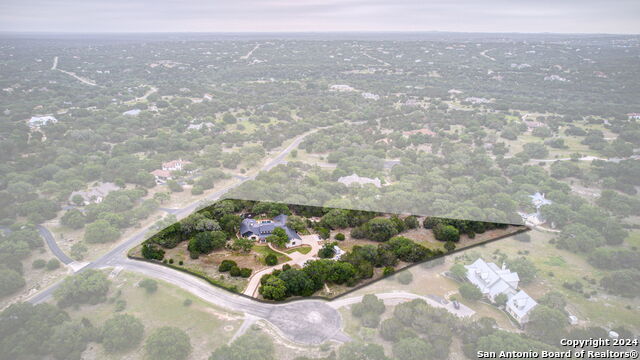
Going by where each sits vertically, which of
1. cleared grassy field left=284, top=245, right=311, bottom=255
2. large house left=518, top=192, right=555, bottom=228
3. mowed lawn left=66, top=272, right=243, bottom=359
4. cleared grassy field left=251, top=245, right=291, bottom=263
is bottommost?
mowed lawn left=66, top=272, right=243, bottom=359

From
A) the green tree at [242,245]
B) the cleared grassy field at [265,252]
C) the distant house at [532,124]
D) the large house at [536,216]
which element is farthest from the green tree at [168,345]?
the distant house at [532,124]

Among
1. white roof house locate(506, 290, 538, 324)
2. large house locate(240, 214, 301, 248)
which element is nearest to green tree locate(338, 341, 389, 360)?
white roof house locate(506, 290, 538, 324)

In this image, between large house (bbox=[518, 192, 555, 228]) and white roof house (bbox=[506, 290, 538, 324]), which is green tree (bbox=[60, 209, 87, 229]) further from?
large house (bbox=[518, 192, 555, 228])

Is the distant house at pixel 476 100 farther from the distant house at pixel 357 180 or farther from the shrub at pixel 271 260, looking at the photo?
the shrub at pixel 271 260

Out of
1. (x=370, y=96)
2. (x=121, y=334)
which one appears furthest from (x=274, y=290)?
(x=370, y=96)

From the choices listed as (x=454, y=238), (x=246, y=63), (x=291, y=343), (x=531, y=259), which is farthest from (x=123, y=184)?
(x=246, y=63)

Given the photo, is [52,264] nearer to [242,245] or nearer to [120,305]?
[120,305]
